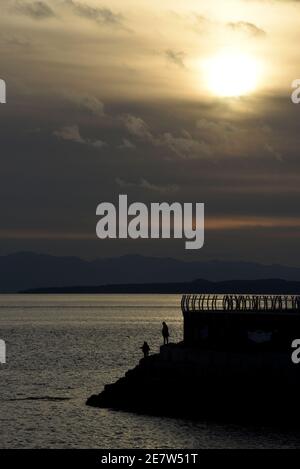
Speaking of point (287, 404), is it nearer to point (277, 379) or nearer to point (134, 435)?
point (277, 379)

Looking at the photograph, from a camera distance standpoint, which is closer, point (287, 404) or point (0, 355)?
point (287, 404)

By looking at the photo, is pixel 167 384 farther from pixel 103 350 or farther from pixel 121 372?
pixel 103 350

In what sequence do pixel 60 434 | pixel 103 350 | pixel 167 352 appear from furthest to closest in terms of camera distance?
1. pixel 103 350
2. pixel 167 352
3. pixel 60 434

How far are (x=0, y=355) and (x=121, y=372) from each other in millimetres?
27181

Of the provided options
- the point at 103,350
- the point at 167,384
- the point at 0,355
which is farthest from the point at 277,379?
the point at 103,350

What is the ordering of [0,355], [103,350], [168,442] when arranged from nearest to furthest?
[168,442] → [0,355] → [103,350]

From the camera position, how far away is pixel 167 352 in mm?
71562

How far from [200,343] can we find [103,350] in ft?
226

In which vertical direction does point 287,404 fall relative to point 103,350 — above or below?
below
